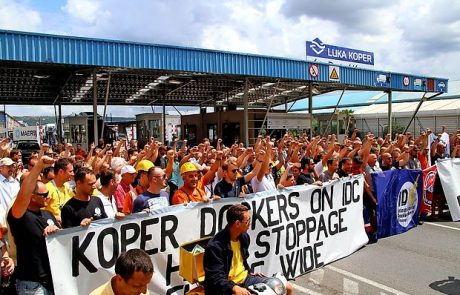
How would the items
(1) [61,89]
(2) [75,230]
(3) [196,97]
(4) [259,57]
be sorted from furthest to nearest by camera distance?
(3) [196,97], (1) [61,89], (4) [259,57], (2) [75,230]

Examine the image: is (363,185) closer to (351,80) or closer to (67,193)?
(67,193)

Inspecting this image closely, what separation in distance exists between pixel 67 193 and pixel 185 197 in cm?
155

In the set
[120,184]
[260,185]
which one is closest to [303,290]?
[260,185]

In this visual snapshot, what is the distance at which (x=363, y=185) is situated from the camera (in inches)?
280

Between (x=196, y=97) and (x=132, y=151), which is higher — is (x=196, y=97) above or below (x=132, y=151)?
above

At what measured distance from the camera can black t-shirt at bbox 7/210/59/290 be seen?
10.8 ft

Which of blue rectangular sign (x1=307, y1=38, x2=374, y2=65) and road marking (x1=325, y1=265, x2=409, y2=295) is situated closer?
road marking (x1=325, y1=265, x2=409, y2=295)

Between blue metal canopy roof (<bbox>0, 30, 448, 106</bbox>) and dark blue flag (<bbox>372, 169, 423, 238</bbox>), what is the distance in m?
8.72

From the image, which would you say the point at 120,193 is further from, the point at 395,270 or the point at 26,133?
the point at 26,133

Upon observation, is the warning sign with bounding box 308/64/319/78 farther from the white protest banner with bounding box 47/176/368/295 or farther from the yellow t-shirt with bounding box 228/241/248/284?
the yellow t-shirt with bounding box 228/241/248/284

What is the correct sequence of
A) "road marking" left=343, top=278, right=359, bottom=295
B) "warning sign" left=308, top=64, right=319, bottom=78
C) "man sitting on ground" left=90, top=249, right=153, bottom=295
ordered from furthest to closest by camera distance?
"warning sign" left=308, top=64, right=319, bottom=78 < "road marking" left=343, top=278, right=359, bottom=295 < "man sitting on ground" left=90, top=249, right=153, bottom=295

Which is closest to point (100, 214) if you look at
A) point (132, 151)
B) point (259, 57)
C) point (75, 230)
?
point (75, 230)

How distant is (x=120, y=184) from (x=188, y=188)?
112 centimetres

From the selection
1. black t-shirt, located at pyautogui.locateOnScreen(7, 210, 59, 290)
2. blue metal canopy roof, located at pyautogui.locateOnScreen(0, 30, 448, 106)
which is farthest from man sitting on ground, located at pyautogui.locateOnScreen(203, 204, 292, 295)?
blue metal canopy roof, located at pyautogui.locateOnScreen(0, 30, 448, 106)
